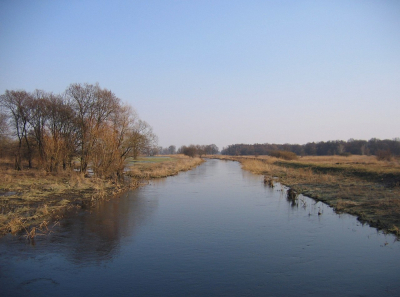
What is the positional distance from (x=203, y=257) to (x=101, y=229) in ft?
16.0

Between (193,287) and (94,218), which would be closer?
(193,287)

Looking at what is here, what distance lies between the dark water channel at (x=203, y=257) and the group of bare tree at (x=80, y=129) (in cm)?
1190

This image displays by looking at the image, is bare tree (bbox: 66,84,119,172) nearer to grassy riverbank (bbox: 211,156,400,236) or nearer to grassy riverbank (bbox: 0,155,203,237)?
grassy riverbank (bbox: 0,155,203,237)

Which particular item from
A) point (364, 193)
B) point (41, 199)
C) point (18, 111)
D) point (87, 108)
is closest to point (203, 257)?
point (41, 199)

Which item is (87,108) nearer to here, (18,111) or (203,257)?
(18,111)

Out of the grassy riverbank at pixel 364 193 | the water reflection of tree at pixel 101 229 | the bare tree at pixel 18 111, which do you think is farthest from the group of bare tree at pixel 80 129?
the grassy riverbank at pixel 364 193

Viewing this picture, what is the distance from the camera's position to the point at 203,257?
28.4 feet

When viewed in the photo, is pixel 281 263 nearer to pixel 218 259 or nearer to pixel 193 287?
pixel 218 259

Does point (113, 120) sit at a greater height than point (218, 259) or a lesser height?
greater

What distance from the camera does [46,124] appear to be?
3066 centimetres

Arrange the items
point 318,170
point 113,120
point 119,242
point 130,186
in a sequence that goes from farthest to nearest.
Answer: point 318,170 → point 113,120 → point 130,186 → point 119,242

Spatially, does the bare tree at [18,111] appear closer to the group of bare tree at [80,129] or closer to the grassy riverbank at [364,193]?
the group of bare tree at [80,129]

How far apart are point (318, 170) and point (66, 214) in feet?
90.0

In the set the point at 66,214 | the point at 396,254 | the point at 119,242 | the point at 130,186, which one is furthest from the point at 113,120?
the point at 396,254
